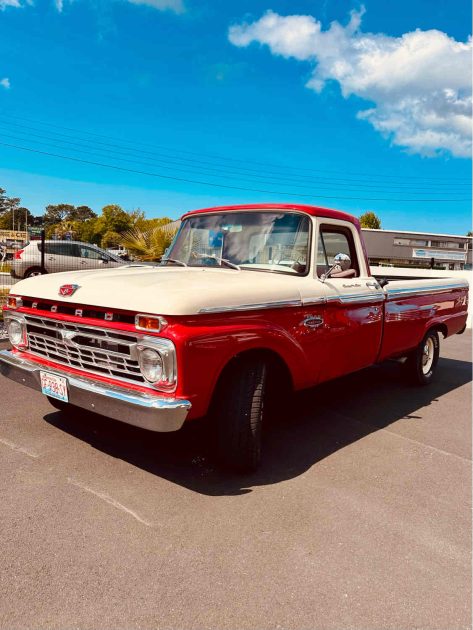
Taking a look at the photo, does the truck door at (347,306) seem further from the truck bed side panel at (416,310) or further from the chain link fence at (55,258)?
the chain link fence at (55,258)

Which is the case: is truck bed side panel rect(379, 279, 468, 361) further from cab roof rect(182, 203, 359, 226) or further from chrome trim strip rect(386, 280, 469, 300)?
cab roof rect(182, 203, 359, 226)

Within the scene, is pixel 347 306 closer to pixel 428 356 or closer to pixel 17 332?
pixel 428 356

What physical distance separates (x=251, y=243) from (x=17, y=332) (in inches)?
80.8

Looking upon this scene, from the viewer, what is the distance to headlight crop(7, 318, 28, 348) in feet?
12.2

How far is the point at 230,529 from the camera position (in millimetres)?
2645

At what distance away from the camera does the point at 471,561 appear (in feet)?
8.09

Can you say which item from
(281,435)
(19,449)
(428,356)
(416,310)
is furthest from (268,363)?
(428,356)

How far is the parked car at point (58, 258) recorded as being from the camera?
548 inches

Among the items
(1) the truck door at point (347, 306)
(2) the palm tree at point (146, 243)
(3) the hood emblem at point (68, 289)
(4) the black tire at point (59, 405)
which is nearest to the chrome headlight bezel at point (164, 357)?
(3) the hood emblem at point (68, 289)

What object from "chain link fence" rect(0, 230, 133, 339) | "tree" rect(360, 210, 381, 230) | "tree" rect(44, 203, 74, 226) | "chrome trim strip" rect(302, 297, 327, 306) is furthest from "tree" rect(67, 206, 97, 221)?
"chrome trim strip" rect(302, 297, 327, 306)

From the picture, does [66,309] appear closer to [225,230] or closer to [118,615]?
[225,230]

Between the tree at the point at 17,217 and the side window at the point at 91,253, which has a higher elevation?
the tree at the point at 17,217

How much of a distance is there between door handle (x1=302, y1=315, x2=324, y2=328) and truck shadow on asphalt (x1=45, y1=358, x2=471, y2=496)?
39.5 inches

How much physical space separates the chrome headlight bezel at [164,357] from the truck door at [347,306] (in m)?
1.48
